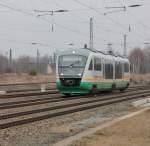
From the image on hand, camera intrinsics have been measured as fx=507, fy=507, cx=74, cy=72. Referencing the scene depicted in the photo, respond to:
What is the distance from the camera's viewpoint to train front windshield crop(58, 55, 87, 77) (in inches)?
1332

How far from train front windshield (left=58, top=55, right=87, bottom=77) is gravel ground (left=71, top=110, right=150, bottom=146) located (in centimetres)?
1759

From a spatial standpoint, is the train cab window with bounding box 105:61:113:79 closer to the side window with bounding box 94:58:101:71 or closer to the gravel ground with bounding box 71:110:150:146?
the side window with bounding box 94:58:101:71

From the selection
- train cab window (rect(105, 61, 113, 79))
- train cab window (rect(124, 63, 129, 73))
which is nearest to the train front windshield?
train cab window (rect(105, 61, 113, 79))

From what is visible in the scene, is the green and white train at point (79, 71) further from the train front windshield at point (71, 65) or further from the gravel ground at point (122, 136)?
the gravel ground at point (122, 136)

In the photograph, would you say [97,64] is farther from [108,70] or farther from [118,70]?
[118,70]

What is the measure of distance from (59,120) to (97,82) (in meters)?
17.3

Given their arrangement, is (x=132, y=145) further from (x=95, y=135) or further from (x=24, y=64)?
(x=24, y=64)

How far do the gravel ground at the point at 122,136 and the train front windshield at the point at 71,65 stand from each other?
1759 centimetres

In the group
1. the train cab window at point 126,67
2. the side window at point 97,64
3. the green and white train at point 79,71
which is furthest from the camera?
the train cab window at point 126,67

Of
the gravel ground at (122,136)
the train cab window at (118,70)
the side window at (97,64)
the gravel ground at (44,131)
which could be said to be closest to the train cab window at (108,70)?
Result: the train cab window at (118,70)

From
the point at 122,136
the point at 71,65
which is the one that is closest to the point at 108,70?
the point at 71,65

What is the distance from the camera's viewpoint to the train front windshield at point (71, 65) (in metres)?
33.8

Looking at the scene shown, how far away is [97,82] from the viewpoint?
35.7 meters

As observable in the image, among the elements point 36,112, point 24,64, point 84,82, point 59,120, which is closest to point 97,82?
point 84,82
